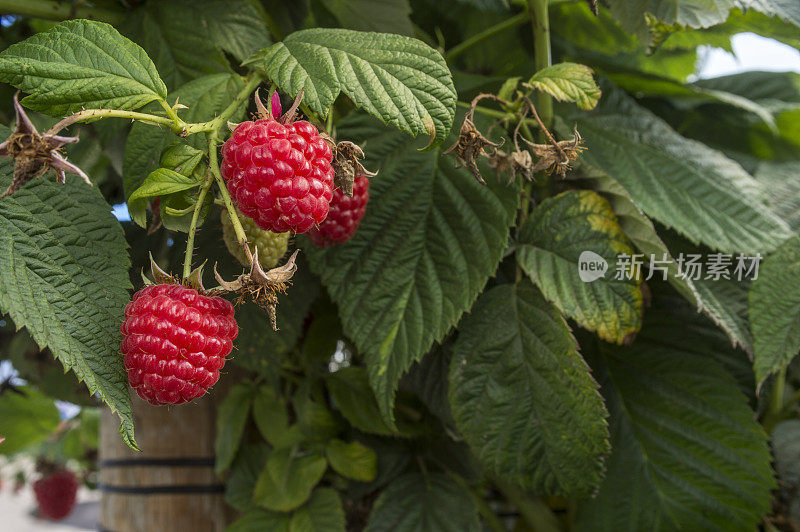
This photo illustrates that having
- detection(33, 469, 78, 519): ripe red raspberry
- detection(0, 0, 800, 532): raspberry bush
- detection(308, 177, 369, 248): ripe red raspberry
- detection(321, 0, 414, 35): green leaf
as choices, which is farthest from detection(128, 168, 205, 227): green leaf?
detection(33, 469, 78, 519): ripe red raspberry

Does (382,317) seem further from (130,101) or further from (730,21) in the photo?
(730,21)

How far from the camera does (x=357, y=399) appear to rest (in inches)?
25.2

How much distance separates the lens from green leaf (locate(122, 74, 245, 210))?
39 centimetres

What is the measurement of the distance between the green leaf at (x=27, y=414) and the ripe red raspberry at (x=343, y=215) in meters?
0.60

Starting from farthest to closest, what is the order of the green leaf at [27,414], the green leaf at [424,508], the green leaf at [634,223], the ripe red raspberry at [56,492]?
the ripe red raspberry at [56,492], the green leaf at [27,414], the green leaf at [424,508], the green leaf at [634,223]

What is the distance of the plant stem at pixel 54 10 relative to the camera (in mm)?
470

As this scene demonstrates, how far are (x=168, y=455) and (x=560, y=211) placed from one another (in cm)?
51

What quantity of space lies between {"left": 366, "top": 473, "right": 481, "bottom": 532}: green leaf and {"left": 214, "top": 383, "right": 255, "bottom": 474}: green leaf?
0.17 metres

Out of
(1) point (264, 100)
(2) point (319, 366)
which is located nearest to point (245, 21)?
(1) point (264, 100)

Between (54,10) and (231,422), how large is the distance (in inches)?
16.6

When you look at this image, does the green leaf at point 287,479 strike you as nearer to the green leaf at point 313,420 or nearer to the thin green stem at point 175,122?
the green leaf at point 313,420

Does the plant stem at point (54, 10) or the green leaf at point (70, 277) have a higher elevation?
the plant stem at point (54, 10)

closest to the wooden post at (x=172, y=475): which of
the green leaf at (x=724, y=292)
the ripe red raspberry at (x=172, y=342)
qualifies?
the ripe red raspberry at (x=172, y=342)

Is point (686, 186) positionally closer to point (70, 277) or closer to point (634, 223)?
point (634, 223)
